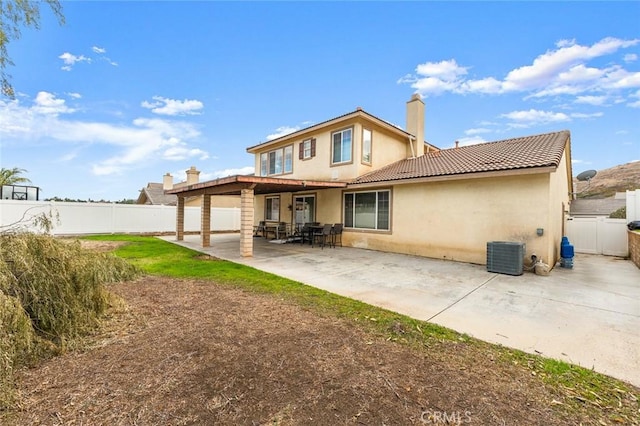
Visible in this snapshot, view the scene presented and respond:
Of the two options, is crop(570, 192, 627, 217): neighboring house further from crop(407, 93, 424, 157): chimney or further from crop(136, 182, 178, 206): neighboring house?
crop(136, 182, 178, 206): neighboring house

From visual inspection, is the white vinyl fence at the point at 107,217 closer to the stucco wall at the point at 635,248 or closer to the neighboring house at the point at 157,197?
the neighboring house at the point at 157,197

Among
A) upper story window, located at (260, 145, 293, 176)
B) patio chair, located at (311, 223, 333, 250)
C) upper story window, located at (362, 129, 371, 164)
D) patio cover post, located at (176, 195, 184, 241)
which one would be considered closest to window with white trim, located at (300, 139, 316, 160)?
upper story window, located at (260, 145, 293, 176)

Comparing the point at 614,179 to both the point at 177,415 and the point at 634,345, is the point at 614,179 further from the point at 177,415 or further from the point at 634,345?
the point at 177,415

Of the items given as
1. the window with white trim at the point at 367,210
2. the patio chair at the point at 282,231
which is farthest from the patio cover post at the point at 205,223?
the window with white trim at the point at 367,210

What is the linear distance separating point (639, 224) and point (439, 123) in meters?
9.65

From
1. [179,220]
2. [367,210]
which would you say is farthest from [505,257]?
[179,220]

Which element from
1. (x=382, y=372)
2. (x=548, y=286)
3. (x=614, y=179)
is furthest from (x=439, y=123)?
(x=614, y=179)

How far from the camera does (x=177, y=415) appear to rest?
211cm

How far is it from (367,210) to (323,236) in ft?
7.51

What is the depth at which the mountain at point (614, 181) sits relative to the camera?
38.0m

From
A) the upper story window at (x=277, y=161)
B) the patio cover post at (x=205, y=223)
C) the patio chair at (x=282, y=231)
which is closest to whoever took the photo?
the patio cover post at (x=205, y=223)

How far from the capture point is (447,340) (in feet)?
11.3

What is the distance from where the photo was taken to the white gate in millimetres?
11047

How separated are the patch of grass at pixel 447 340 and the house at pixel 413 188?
3157 mm
